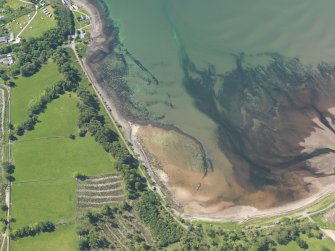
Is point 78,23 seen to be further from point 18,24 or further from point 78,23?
point 18,24

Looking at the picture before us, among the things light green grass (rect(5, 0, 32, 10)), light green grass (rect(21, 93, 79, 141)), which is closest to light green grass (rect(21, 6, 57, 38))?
light green grass (rect(5, 0, 32, 10))

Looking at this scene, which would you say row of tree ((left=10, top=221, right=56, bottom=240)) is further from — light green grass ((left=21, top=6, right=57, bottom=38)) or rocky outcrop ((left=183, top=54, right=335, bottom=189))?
light green grass ((left=21, top=6, right=57, bottom=38))

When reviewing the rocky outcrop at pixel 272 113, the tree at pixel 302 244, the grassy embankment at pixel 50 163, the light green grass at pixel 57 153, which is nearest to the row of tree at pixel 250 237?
the tree at pixel 302 244

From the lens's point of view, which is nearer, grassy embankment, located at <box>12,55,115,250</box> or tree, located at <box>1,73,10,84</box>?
grassy embankment, located at <box>12,55,115,250</box>

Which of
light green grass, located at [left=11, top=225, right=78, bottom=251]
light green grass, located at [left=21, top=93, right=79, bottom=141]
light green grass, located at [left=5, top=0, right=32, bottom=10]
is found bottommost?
light green grass, located at [left=11, top=225, right=78, bottom=251]

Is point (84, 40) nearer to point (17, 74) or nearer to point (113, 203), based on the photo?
point (17, 74)

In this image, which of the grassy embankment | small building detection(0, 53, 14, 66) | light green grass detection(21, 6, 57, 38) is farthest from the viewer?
light green grass detection(21, 6, 57, 38)

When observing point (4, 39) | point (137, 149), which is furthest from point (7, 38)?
point (137, 149)
